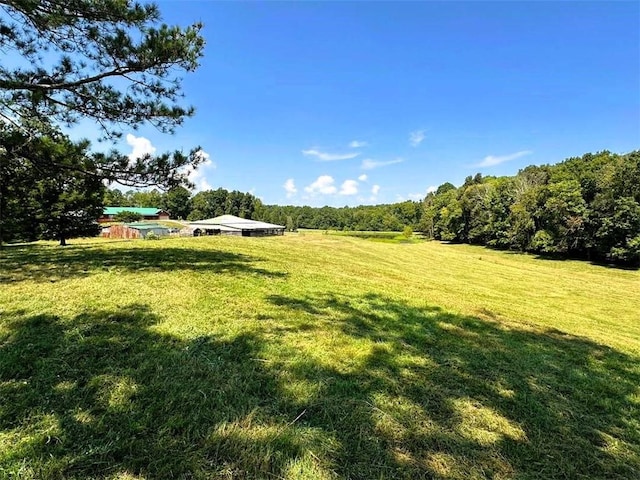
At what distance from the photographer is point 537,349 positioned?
14.4ft

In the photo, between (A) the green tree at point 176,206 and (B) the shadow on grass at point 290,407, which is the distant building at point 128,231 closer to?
(A) the green tree at point 176,206

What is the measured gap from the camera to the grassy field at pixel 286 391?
197cm

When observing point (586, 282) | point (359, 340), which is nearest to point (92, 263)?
point (359, 340)

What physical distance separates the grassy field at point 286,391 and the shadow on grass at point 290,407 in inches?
0.5

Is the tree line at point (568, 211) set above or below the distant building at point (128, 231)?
above

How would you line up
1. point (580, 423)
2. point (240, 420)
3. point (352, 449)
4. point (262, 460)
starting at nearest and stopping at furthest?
1. point (262, 460)
2. point (352, 449)
3. point (240, 420)
4. point (580, 423)

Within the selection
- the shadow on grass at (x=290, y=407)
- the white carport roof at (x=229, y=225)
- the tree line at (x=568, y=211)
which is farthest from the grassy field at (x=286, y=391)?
the white carport roof at (x=229, y=225)

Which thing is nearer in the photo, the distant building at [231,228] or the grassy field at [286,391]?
the grassy field at [286,391]

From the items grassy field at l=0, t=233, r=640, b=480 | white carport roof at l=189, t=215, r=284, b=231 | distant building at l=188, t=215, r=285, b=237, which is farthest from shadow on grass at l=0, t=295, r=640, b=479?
white carport roof at l=189, t=215, r=284, b=231

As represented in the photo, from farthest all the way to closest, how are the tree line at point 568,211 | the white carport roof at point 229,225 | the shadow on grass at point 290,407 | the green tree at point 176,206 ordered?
the green tree at point 176,206 → the white carport roof at point 229,225 → the tree line at point 568,211 → the shadow on grass at point 290,407

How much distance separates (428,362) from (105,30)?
269 inches

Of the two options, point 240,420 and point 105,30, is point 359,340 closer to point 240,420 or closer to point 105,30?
point 240,420

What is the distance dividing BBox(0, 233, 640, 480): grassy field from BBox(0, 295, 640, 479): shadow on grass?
12 millimetres

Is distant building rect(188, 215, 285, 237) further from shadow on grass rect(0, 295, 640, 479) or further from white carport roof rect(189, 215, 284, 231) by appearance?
shadow on grass rect(0, 295, 640, 479)
